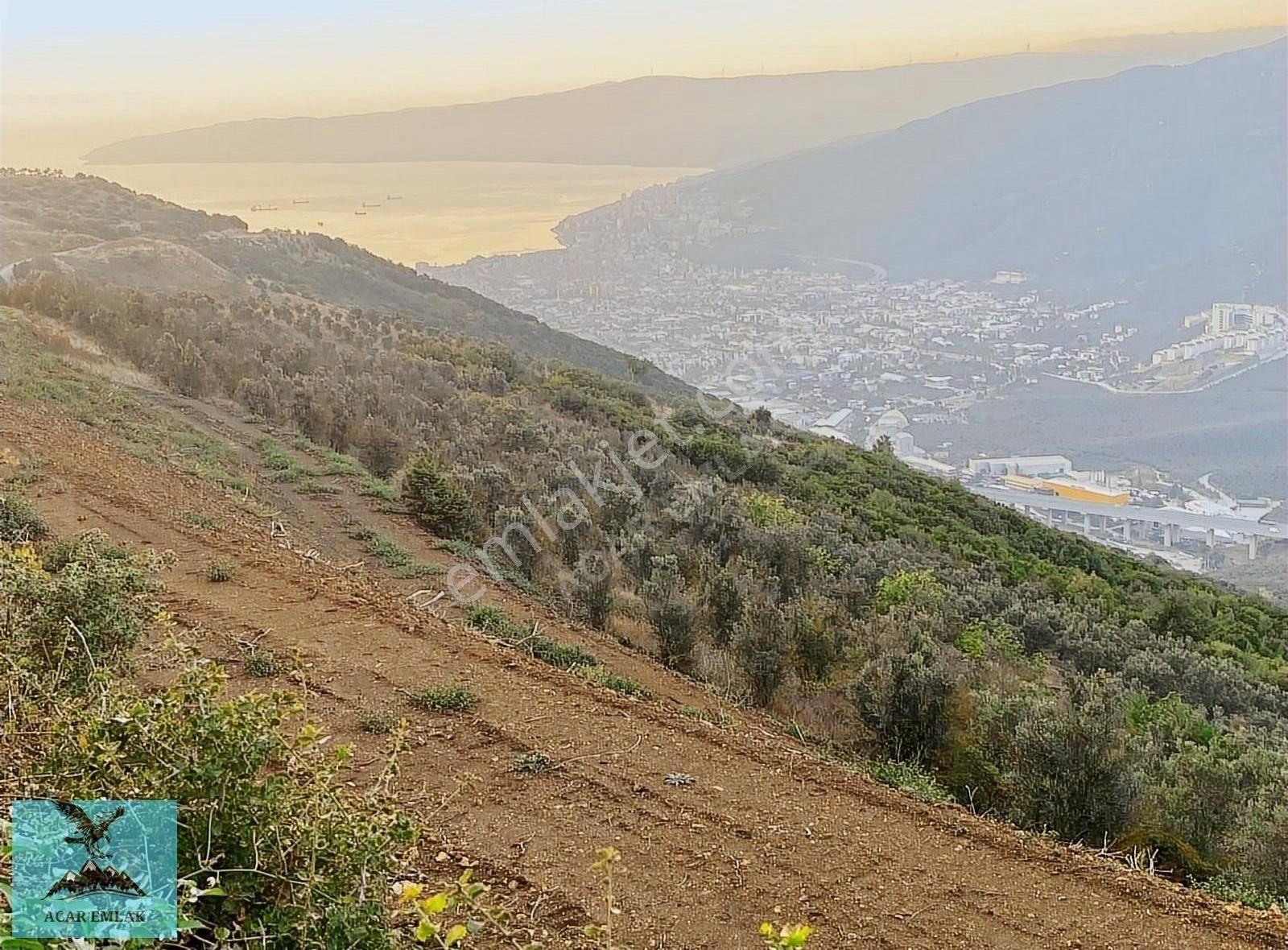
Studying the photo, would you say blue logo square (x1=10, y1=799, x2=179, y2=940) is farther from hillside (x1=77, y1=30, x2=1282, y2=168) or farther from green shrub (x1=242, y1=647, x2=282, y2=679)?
hillside (x1=77, y1=30, x2=1282, y2=168)

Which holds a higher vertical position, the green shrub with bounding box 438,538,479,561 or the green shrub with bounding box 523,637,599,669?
the green shrub with bounding box 523,637,599,669

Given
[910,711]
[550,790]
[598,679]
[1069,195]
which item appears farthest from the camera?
[1069,195]

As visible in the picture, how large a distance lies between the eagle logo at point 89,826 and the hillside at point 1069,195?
266ft

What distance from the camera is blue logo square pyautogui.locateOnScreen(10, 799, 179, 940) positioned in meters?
1.75

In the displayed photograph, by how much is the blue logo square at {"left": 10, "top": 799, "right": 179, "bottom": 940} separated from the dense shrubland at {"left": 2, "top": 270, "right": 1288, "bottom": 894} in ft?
13.8

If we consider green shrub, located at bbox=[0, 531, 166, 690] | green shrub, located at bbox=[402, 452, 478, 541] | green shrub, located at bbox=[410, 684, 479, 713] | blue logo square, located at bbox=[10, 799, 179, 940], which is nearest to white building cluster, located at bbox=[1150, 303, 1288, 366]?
green shrub, located at bbox=[402, 452, 478, 541]

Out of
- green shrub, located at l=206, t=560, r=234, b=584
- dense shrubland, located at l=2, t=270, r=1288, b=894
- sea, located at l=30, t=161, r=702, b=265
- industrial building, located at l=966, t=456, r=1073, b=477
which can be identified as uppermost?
sea, located at l=30, t=161, r=702, b=265

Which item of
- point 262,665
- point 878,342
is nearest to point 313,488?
point 262,665

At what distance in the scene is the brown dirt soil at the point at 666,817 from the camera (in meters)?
3.83

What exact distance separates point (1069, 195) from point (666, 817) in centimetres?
11156

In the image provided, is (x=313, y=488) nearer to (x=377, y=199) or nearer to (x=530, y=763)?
(x=530, y=763)

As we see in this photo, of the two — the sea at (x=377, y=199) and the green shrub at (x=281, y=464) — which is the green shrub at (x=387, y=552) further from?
the sea at (x=377, y=199)

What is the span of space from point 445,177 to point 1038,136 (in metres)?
97.4

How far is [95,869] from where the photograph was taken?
191 centimetres
